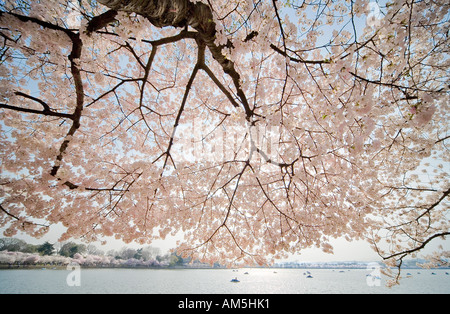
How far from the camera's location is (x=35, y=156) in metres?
4.24

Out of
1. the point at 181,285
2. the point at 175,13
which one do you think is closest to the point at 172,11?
the point at 175,13

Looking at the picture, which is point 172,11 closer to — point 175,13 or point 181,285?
point 175,13

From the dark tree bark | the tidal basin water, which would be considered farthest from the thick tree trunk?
the tidal basin water

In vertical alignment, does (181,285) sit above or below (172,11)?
below

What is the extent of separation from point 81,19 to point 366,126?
15.0 ft

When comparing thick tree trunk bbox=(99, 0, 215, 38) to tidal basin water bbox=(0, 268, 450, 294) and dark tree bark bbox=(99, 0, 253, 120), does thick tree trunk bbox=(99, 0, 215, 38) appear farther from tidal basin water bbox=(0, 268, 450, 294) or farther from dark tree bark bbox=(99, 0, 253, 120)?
tidal basin water bbox=(0, 268, 450, 294)

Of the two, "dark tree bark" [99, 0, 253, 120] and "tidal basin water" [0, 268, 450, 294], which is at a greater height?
"dark tree bark" [99, 0, 253, 120]

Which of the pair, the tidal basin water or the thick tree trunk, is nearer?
the thick tree trunk

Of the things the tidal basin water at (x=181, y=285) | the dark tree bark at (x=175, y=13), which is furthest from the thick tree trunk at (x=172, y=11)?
the tidal basin water at (x=181, y=285)

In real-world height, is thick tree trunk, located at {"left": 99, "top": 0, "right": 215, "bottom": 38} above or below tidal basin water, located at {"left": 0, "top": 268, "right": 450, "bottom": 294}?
above

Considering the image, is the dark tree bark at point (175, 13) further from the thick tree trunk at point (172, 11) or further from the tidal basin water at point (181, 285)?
the tidal basin water at point (181, 285)
